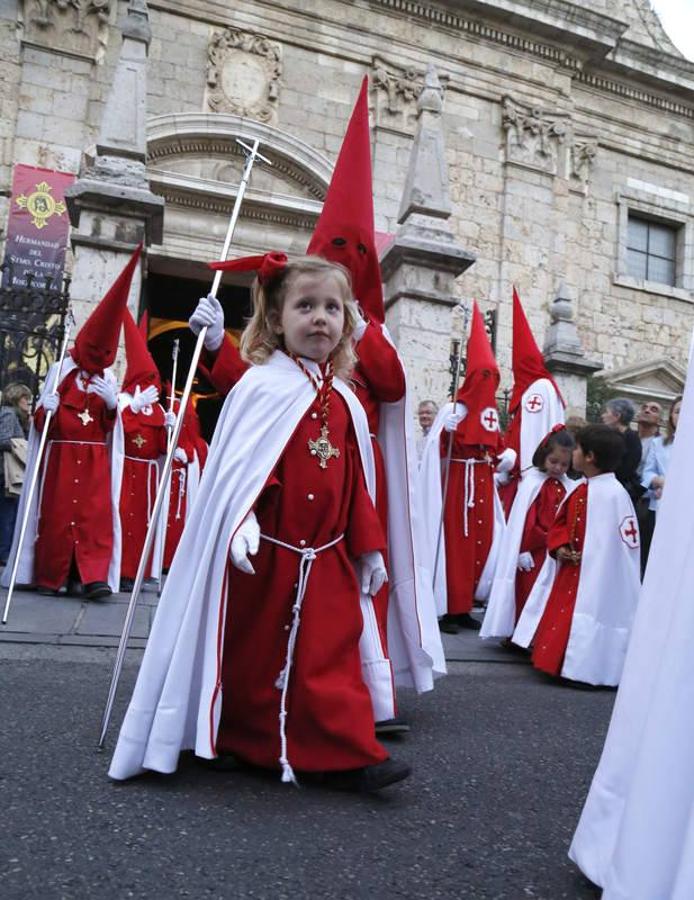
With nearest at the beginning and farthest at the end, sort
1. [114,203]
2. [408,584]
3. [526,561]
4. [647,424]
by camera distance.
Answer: [408,584] → [526,561] → [647,424] → [114,203]

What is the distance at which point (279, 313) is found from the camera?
9.78 feet

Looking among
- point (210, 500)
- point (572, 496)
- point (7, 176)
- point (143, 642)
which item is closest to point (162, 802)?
point (210, 500)

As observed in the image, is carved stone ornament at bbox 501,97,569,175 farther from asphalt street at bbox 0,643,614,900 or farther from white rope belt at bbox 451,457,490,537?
asphalt street at bbox 0,643,614,900

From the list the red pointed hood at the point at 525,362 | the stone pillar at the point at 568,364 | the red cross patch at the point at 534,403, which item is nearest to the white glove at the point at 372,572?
the red cross patch at the point at 534,403

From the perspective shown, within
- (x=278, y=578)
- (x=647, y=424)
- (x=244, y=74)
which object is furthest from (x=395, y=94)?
(x=278, y=578)

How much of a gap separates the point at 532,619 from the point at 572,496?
82 cm

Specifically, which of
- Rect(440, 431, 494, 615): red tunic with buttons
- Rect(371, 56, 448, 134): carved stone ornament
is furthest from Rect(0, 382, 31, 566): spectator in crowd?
Rect(371, 56, 448, 134): carved stone ornament

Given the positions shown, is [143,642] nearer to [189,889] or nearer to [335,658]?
[335,658]

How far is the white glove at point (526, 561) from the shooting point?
5.61 meters

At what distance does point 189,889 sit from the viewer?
188cm

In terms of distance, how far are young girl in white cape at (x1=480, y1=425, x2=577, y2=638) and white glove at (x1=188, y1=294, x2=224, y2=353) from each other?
3241 millimetres

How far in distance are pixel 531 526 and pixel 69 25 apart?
34.5ft

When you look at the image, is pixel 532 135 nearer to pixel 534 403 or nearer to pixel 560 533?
pixel 534 403

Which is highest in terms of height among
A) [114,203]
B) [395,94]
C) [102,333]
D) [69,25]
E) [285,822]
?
[395,94]
